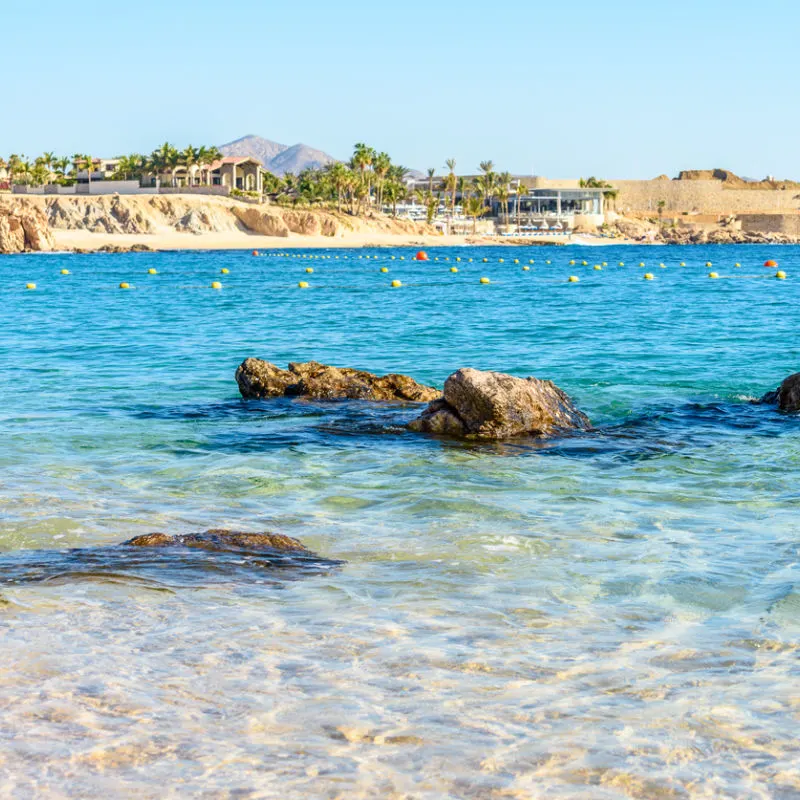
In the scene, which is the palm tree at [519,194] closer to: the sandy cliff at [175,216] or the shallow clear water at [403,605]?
the sandy cliff at [175,216]

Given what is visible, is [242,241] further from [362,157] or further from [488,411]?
[488,411]

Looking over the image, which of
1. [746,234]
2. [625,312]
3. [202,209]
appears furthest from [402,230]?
[625,312]

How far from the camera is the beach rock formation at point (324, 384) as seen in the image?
14.8 metres

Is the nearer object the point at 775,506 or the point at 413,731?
the point at 413,731

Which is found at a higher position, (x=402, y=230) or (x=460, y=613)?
(x=402, y=230)

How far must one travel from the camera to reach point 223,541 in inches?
303

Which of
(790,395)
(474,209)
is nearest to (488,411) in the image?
(790,395)

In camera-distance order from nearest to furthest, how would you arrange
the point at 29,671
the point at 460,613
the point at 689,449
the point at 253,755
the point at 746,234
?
1. the point at 253,755
2. the point at 29,671
3. the point at 460,613
4. the point at 689,449
5. the point at 746,234

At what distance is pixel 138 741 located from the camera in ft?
15.2

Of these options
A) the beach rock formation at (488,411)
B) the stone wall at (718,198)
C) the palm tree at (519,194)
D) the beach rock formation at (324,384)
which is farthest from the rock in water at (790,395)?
the stone wall at (718,198)

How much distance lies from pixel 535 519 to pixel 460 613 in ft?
8.04

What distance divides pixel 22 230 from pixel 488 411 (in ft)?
330

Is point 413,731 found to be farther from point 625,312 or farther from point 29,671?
point 625,312

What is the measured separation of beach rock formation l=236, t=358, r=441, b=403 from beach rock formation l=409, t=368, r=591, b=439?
6.79ft
